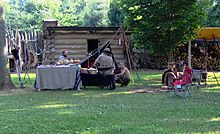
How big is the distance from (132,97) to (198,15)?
255 inches

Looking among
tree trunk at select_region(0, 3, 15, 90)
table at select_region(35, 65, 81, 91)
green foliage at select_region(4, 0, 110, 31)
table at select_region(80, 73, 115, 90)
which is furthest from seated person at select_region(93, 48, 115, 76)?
green foliage at select_region(4, 0, 110, 31)

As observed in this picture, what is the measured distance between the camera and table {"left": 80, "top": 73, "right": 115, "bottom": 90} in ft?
46.5

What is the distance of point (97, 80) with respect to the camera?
14.2m

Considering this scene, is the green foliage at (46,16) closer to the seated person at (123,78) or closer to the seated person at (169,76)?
the seated person at (123,78)

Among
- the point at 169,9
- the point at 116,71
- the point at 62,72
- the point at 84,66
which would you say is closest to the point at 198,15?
the point at 169,9

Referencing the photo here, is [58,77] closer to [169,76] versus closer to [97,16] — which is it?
[169,76]

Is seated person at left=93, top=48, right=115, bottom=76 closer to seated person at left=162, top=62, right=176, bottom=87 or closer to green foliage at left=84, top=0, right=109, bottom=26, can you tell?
seated person at left=162, top=62, right=176, bottom=87

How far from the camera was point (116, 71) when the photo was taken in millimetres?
16078

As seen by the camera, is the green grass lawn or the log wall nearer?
the green grass lawn

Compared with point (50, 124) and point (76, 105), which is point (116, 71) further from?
point (50, 124)

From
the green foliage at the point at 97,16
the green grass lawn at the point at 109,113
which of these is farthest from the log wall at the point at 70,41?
the green foliage at the point at 97,16

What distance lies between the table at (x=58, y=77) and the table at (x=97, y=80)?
0.74 feet

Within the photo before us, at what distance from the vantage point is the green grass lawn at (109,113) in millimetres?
6859

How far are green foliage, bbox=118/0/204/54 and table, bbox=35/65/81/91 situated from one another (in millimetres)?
3815
